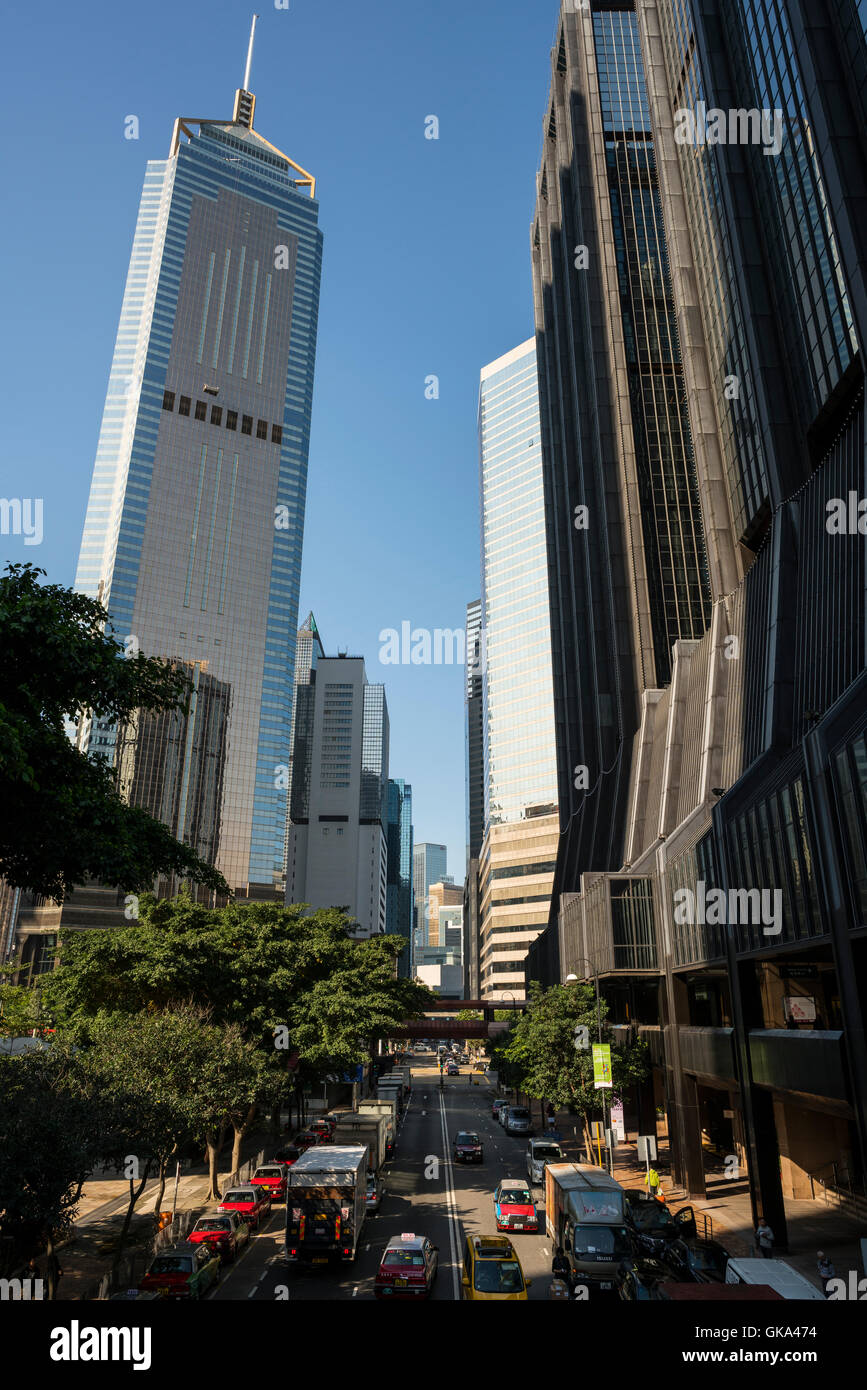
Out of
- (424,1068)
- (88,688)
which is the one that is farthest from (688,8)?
(424,1068)

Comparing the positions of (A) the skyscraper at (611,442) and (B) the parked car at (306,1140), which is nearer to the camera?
(B) the parked car at (306,1140)

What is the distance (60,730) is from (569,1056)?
107ft

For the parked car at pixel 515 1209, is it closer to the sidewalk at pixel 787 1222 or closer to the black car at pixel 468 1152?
the sidewalk at pixel 787 1222

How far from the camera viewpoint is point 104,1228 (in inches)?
1283

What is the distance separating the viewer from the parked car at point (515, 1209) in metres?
30.6

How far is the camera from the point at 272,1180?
3684 cm

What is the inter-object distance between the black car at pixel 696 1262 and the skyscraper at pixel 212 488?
125 m

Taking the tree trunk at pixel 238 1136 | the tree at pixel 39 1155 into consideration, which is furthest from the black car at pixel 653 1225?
the tree trunk at pixel 238 1136

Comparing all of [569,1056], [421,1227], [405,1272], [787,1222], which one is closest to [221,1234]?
[421,1227]

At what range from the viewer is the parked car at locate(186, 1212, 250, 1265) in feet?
85.1

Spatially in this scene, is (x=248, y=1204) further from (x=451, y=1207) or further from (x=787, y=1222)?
(x=787, y=1222)

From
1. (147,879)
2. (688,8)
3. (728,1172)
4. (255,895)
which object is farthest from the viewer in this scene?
(255,895)
